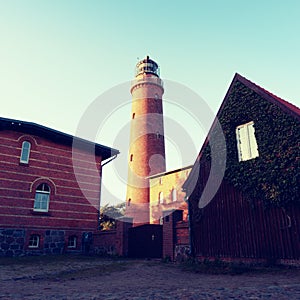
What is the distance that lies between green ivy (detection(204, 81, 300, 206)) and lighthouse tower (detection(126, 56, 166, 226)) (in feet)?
55.0

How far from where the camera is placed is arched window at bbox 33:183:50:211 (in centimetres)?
1833

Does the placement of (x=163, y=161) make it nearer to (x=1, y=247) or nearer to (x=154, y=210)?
(x=154, y=210)

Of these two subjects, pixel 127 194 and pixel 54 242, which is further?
pixel 127 194

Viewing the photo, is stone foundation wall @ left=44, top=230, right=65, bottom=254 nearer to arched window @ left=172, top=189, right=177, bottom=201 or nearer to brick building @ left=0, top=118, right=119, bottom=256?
brick building @ left=0, top=118, right=119, bottom=256

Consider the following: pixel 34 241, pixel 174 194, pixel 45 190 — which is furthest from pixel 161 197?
pixel 34 241

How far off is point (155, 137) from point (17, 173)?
1601cm

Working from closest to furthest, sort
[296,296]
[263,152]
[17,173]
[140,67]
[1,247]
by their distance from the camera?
[296,296], [263,152], [1,247], [17,173], [140,67]

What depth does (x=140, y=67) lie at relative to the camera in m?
35.0

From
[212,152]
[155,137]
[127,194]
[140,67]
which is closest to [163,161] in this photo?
[155,137]

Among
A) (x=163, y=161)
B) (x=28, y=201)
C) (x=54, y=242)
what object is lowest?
(x=54, y=242)

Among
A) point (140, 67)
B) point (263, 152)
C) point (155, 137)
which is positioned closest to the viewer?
point (263, 152)

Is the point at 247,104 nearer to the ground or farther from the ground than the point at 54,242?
farther from the ground

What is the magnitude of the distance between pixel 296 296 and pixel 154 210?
26.4 meters

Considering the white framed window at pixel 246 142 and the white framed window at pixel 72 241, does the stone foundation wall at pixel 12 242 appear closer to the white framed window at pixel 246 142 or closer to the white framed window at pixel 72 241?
the white framed window at pixel 72 241
